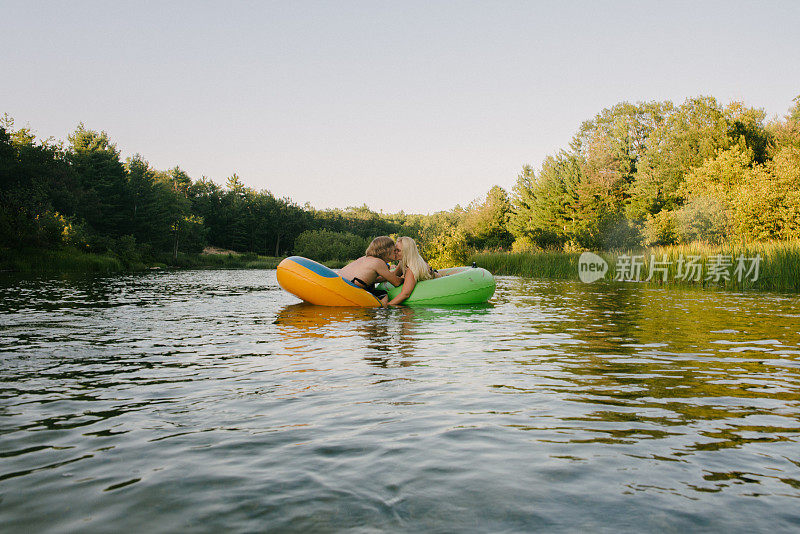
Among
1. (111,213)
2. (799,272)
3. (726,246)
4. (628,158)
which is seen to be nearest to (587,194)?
(628,158)

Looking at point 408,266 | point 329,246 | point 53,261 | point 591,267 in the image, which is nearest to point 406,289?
point 408,266

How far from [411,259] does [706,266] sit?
40.6 feet

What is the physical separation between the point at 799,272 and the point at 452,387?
1608 cm

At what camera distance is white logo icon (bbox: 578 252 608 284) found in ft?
76.7

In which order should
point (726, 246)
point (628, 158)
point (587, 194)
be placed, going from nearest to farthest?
point (726, 246) < point (587, 194) < point (628, 158)

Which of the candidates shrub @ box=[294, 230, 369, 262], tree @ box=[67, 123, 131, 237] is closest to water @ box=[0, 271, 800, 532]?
tree @ box=[67, 123, 131, 237]

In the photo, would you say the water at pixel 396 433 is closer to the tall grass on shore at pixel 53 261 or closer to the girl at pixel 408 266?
the girl at pixel 408 266

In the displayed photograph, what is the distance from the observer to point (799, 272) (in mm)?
16125

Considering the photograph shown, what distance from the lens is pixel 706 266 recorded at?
1858cm

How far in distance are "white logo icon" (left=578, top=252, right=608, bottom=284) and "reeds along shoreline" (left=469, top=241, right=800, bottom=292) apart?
5.7 inches

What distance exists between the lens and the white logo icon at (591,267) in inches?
921

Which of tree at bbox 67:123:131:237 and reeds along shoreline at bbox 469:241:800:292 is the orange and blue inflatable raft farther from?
tree at bbox 67:123:131:237

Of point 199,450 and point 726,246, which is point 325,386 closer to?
point 199,450

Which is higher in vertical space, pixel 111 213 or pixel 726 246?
pixel 111 213
